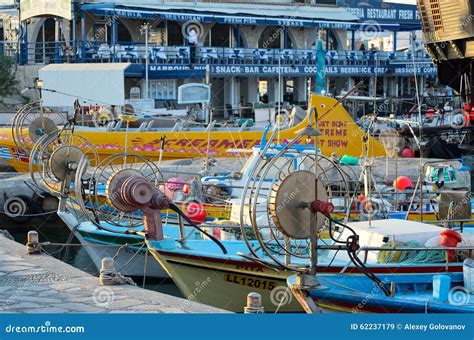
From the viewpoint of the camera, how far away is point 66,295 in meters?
11.1

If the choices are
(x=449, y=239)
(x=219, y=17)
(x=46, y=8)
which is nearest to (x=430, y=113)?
(x=219, y=17)

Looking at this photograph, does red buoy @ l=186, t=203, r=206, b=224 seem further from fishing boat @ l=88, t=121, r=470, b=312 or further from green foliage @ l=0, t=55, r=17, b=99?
green foliage @ l=0, t=55, r=17, b=99

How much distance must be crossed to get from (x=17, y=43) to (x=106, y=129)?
12.2 meters

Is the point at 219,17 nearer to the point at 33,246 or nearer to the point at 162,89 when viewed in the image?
the point at 162,89

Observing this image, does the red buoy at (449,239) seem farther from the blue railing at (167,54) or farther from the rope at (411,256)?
the blue railing at (167,54)

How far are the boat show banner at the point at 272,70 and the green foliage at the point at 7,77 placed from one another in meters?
4.82

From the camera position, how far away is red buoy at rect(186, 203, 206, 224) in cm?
1855

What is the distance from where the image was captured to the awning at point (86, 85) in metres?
30.4

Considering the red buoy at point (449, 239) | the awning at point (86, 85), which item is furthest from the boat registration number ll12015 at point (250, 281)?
the awning at point (86, 85)

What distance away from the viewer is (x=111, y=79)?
30547 mm
